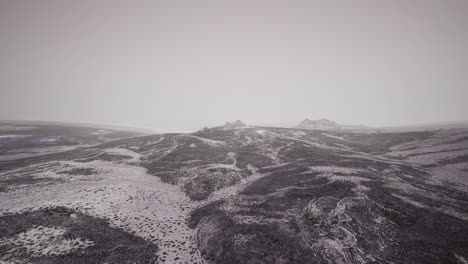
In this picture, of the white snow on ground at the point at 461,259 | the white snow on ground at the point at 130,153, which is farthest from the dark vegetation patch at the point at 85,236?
the white snow on ground at the point at 130,153

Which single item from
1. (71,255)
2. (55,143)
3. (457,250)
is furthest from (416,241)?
(55,143)

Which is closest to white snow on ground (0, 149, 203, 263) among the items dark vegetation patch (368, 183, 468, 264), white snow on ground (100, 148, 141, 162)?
white snow on ground (100, 148, 141, 162)

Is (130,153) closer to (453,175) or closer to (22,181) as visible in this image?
(22,181)

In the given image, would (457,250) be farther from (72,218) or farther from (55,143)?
(55,143)

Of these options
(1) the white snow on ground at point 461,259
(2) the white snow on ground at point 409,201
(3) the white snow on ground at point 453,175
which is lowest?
(1) the white snow on ground at point 461,259

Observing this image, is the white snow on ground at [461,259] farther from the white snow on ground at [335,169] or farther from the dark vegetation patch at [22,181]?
the dark vegetation patch at [22,181]

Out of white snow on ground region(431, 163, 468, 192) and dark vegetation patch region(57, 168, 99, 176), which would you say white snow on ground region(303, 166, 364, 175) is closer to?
white snow on ground region(431, 163, 468, 192)
